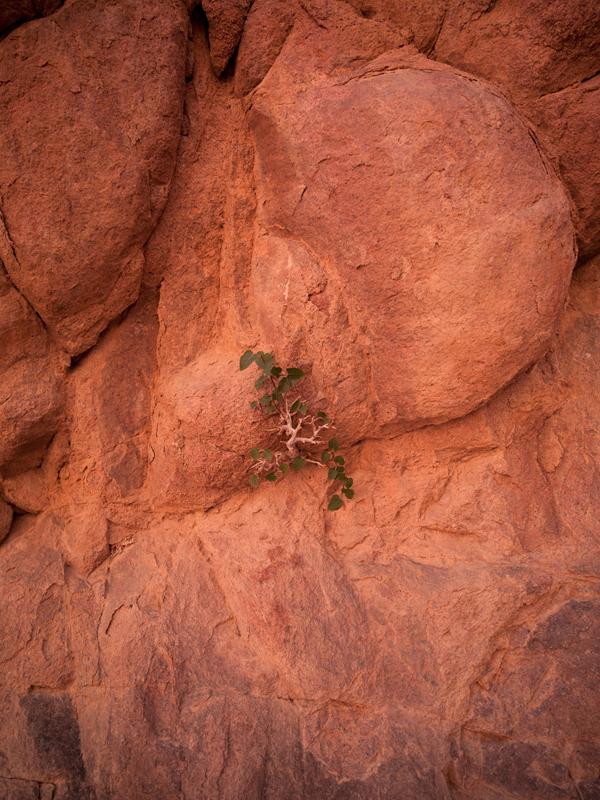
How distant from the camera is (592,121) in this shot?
88.6 inches

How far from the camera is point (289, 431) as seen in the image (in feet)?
7.33

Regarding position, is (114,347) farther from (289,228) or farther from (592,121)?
(592,121)

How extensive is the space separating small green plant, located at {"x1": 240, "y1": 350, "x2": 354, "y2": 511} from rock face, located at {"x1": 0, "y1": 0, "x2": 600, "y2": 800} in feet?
0.23

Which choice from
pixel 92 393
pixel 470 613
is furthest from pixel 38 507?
pixel 470 613

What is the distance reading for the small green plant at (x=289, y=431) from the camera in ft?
7.22

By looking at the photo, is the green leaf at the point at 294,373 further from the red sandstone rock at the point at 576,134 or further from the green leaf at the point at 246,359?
the red sandstone rock at the point at 576,134

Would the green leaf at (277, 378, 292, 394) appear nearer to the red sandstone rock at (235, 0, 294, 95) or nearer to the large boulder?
the large boulder

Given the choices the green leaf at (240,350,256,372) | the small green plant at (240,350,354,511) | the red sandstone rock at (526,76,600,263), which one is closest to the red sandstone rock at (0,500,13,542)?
the small green plant at (240,350,354,511)

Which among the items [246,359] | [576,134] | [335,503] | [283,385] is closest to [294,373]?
[283,385]

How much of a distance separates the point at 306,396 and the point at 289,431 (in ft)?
0.59

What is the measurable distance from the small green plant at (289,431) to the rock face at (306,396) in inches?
2.8

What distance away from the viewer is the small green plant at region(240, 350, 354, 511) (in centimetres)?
220

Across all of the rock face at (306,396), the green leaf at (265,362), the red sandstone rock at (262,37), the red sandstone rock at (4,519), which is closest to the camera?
the rock face at (306,396)

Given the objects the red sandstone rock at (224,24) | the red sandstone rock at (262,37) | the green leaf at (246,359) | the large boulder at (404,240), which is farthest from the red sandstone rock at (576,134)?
the green leaf at (246,359)
